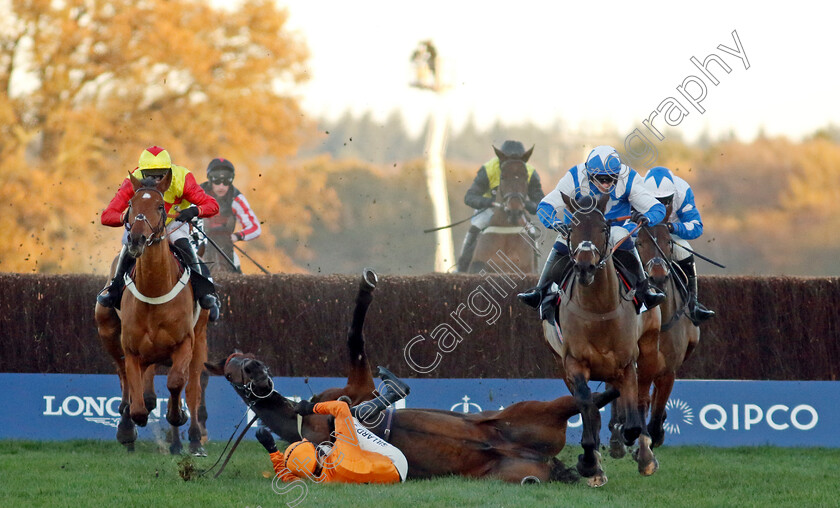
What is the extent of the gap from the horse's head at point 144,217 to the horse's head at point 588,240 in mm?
2498

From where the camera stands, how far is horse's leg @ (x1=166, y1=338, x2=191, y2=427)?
7.00 meters

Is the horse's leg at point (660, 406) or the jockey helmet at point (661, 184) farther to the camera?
the jockey helmet at point (661, 184)

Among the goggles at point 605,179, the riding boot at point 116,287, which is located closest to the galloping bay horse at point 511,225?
the goggles at point 605,179

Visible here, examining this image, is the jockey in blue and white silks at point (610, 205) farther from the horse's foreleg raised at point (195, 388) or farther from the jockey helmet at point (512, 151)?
the jockey helmet at point (512, 151)

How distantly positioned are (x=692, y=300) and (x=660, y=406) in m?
0.84

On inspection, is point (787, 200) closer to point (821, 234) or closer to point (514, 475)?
point (821, 234)

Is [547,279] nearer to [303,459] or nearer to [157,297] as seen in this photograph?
[303,459]

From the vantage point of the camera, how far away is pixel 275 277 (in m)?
9.58

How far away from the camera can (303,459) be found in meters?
5.76

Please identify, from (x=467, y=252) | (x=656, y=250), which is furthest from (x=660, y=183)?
(x=467, y=252)

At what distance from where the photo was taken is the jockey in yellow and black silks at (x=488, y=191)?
40.4ft

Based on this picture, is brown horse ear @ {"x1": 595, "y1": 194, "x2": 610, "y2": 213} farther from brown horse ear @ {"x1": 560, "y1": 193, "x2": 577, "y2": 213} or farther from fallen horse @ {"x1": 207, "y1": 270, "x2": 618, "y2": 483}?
fallen horse @ {"x1": 207, "y1": 270, "x2": 618, "y2": 483}

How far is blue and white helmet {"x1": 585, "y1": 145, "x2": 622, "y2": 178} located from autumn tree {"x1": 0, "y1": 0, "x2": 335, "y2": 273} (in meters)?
16.4

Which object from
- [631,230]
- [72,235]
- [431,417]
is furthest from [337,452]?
[72,235]
